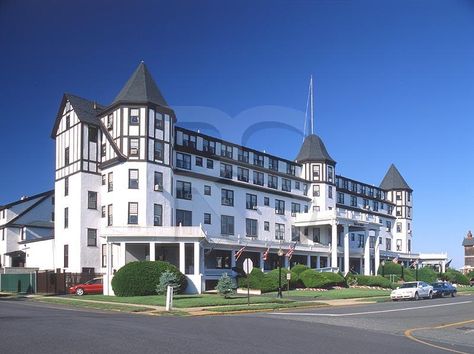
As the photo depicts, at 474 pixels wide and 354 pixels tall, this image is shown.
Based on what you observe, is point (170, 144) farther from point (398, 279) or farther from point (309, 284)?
point (398, 279)

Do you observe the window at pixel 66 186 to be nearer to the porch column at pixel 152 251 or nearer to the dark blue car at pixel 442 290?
the porch column at pixel 152 251

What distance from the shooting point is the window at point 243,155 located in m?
66.7

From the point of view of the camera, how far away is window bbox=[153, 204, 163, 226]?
52750 millimetres

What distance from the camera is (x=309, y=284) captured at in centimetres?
5262

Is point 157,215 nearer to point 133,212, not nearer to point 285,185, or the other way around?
point 133,212

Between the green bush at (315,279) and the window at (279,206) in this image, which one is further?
the window at (279,206)

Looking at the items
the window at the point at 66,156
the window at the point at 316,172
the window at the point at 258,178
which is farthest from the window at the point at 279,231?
the window at the point at 66,156


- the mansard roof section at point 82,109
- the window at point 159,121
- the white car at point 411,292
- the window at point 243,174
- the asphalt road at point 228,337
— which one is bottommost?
the white car at point 411,292

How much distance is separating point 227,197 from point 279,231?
34.4 ft

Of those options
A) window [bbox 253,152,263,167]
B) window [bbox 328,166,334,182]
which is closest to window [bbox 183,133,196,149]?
window [bbox 253,152,263,167]

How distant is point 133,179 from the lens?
5231 centimetres

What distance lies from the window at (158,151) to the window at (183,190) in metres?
4.15

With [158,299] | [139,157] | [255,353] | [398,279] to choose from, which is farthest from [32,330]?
[398,279]

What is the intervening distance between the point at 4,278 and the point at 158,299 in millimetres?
24096
